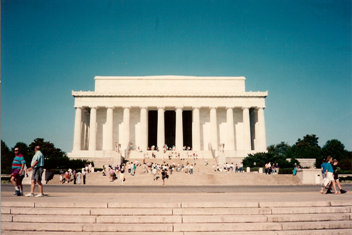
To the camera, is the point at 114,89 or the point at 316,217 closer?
the point at 316,217

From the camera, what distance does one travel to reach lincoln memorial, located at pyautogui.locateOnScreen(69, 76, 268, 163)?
62.2m

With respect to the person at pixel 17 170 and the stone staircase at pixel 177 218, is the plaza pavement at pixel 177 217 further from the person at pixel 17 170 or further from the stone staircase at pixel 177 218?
the person at pixel 17 170

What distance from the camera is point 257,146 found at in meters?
62.9

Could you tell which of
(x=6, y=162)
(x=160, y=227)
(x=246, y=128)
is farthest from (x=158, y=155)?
(x=160, y=227)

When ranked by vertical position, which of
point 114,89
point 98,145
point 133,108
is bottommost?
point 98,145

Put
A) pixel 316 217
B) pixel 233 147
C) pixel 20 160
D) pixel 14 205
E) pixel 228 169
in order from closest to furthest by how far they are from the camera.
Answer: pixel 316 217 → pixel 14 205 → pixel 20 160 → pixel 228 169 → pixel 233 147

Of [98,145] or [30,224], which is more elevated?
[98,145]

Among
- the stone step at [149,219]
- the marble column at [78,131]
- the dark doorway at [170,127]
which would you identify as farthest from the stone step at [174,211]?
the dark doorway at [170,127]

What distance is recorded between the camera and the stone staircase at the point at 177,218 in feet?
27.3

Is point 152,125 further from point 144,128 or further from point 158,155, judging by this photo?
point 158,155

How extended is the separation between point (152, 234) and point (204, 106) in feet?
184

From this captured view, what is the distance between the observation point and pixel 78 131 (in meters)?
61.4

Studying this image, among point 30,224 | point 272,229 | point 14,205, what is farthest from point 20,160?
point 272,229

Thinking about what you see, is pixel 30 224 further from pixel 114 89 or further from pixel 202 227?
pixel 114 89
